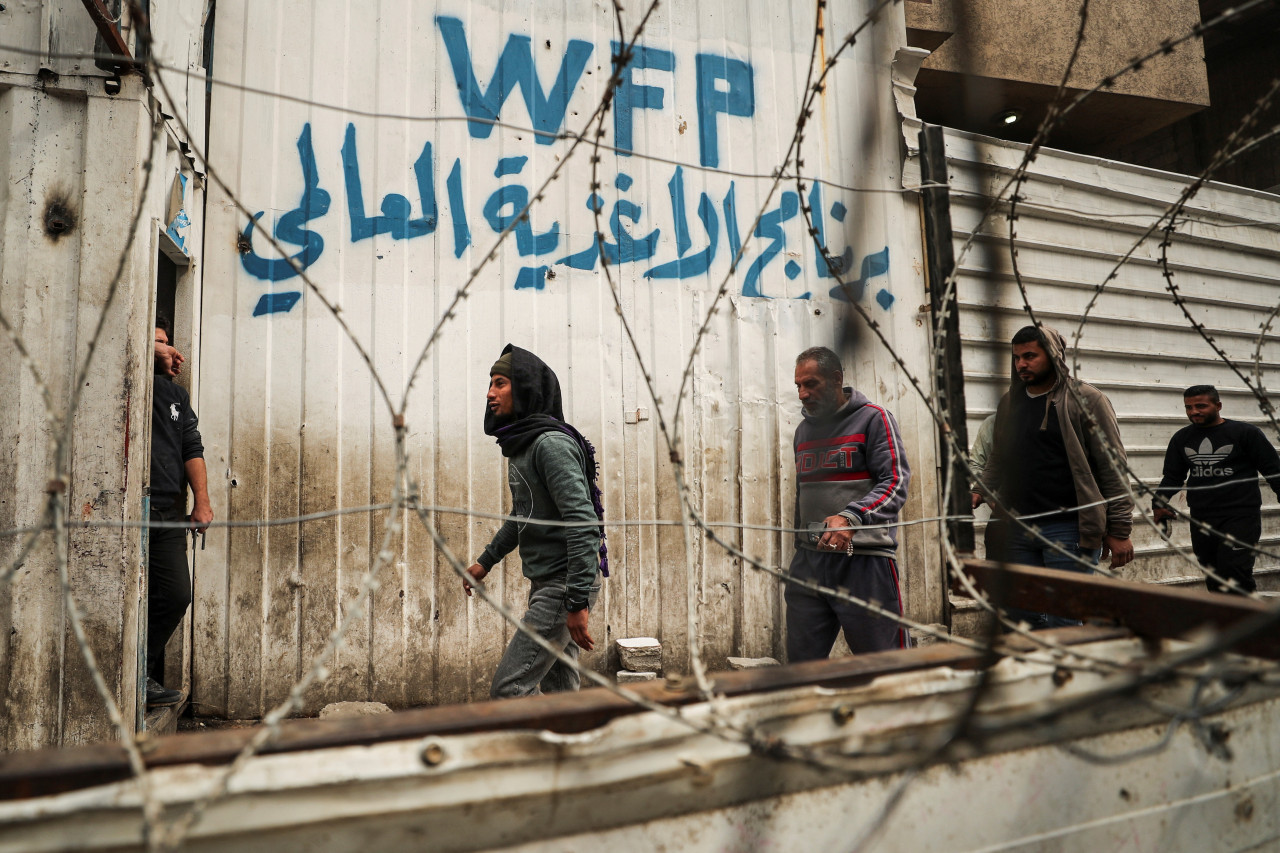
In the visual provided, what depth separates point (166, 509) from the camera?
3387mm

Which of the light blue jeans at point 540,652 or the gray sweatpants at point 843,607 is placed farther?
the gray sweatpants at point 843,607

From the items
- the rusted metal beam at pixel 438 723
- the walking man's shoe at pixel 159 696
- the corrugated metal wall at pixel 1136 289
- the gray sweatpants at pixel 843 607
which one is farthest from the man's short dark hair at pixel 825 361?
the walking man's shoe at pixel 159 696

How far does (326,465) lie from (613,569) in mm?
1613

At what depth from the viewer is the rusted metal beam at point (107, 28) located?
2.61 meters

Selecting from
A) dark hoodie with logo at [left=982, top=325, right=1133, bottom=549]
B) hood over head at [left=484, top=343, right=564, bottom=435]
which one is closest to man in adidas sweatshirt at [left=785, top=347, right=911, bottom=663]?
dark hoodie with logo at [left=982, top=325, right=1133, bottom=549]

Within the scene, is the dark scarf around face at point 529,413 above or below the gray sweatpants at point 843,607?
above

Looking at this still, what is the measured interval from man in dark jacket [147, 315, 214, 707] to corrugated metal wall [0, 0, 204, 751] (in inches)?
13.1

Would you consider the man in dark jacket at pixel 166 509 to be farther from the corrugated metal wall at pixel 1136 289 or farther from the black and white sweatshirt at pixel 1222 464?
the black and white sweatshirt at pixel 1222 464

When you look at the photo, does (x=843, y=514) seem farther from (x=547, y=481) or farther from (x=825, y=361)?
(x=547, y=481)

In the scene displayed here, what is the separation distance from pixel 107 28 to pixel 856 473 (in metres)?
3.17

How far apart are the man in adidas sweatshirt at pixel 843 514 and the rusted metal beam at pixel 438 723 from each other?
1264 mm

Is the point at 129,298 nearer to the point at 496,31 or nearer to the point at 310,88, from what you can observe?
the point at 310,88

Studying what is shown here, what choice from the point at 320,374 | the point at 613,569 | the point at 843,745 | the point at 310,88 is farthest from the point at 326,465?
the point at 843,745

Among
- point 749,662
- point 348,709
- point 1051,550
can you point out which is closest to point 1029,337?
point 1051,550
